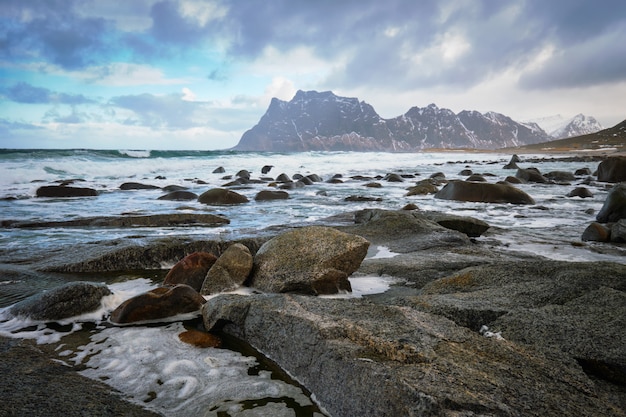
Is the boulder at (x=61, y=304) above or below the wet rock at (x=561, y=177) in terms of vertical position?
above

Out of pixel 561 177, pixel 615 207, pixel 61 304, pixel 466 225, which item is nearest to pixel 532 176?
pixel 561 177

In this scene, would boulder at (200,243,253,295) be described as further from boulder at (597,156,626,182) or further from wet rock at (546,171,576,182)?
wet rock at (546,171,576,182)

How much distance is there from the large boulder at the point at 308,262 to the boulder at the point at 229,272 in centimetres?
12

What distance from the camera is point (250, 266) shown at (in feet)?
13.9

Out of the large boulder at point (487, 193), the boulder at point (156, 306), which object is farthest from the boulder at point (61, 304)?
the large boulder at point (487, 193)

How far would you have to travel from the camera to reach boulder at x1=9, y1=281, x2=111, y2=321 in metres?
3.24

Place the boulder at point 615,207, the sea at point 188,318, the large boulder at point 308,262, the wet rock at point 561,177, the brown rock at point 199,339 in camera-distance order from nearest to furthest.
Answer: the sea at point 188,318 → the brown rock at point 199,339 → the large boulder at point 308,262 → the boulder at point 615,207 → the wet rock at point 561,177

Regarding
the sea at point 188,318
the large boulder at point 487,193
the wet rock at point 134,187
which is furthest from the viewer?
the wet rock at point 134,187

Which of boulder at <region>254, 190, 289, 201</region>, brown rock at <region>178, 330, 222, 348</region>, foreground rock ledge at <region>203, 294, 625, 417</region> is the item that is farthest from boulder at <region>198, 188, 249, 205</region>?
foreground rock ledge at <region>203, 294, 625, 417</region>

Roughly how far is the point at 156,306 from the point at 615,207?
9.26m

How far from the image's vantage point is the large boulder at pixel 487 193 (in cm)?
1205

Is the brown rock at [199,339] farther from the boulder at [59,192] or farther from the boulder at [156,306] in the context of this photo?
the boulder at [59,192]

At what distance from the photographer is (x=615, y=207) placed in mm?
8312

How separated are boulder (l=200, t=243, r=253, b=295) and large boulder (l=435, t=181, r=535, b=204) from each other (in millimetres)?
10145
